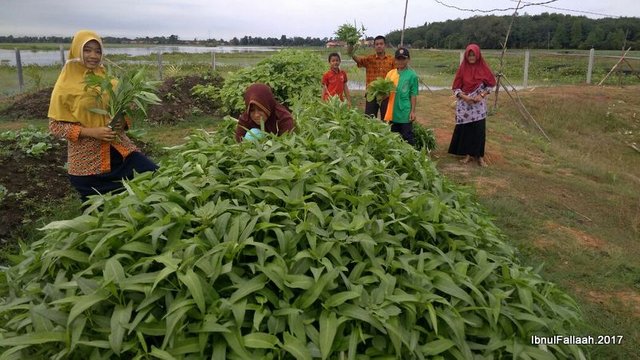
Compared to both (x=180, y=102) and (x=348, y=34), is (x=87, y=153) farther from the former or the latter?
(x=180, y=102)

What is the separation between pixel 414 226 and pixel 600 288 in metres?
2.52

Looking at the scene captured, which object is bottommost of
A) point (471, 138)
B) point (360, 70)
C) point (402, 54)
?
point (471, 138)

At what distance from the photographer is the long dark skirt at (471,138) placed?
265 inches

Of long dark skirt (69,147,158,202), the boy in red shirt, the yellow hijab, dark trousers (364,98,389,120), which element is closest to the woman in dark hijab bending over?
long dark skirt (69,147,158,202)

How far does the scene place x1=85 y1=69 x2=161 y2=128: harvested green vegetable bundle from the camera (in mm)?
3289

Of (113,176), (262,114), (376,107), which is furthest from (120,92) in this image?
(376,107)

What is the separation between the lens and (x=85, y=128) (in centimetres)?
339

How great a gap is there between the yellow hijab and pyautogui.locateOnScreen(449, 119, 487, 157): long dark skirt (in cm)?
485

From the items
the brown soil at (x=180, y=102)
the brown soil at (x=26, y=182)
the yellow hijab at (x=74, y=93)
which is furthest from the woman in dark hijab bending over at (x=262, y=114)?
the brown soil at (x=180, y=102)

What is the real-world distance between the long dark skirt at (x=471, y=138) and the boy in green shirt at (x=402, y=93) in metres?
1.09

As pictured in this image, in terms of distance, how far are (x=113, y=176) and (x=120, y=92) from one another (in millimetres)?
641

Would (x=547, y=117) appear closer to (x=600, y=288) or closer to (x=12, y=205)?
(x=600, y=288)

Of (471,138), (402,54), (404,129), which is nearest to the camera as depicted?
(402,54)

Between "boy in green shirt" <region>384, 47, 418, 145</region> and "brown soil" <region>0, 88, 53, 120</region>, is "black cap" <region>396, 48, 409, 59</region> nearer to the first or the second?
"boy in green shirt" <region>384, 47, 418, 145</region>
